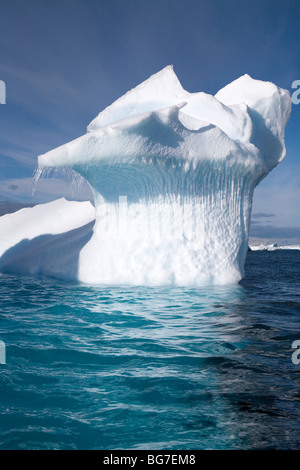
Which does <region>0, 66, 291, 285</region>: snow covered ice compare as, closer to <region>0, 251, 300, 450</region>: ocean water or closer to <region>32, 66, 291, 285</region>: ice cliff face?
<region>32, 66, 291, 285</region>: ice cliff face

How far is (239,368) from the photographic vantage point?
12.1 ft

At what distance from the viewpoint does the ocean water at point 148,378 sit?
2.49 m

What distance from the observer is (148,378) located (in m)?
3.43

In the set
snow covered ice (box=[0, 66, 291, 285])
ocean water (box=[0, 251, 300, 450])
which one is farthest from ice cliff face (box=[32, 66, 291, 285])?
ocean water (box=[0, 251, 300, 450])

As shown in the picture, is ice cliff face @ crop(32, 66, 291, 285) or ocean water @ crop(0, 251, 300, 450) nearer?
ocean water @ crop(0, 251, 300, 450)

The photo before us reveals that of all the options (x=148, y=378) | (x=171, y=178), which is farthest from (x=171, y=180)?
(x=148, y=378)

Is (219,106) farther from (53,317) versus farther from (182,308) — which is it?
(53,317)

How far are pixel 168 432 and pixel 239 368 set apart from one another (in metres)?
1.45

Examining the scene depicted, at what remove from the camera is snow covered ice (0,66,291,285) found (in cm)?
845

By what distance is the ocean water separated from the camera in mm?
2492

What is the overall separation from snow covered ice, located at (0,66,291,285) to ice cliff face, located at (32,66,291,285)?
0.09 feet

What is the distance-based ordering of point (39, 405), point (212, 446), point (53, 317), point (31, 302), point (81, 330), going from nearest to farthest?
point (212, 446), point (39, 405), point (81, 330), point (53, 317), point (31, 302)

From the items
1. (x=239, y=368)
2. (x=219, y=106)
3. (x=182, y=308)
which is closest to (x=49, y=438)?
(x=239, y=368)

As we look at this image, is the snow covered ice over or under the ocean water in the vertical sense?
over
